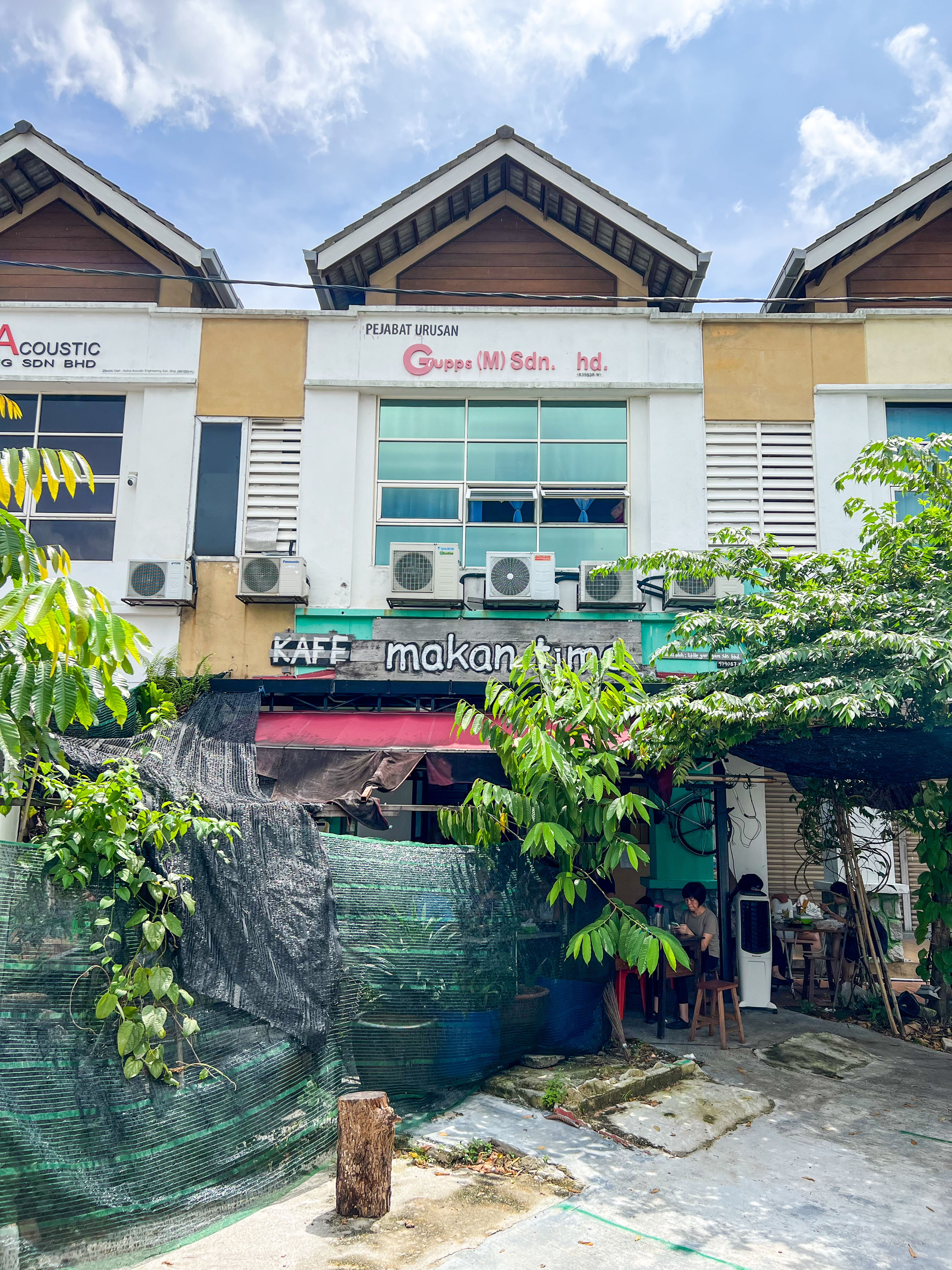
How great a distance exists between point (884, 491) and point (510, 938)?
819 centimetres

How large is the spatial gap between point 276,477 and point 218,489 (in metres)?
→ 0.78

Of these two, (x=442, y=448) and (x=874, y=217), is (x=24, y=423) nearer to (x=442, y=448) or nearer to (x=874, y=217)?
(x=442, y=448)

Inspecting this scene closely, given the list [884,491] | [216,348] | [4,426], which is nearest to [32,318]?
[4,426]

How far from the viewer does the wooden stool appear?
941cm

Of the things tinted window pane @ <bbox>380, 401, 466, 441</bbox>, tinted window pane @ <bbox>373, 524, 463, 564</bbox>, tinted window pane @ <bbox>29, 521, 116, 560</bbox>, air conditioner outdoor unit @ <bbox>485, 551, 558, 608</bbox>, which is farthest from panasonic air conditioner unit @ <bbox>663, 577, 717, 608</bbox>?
tinted window pane @ <bbox>29, 521, 116, 560</bbox>

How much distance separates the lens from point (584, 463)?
12852 millimetres

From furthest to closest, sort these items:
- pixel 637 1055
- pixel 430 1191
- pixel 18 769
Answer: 1. pixel 637 1055
2. pixel 430 1191
3. pixel 18 769

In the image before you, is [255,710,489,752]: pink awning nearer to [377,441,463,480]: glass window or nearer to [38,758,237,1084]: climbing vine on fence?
[377,441,463,480]: glass window

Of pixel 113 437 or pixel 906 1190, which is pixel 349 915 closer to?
pixel 906 1190

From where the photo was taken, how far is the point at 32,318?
1284 centimetres

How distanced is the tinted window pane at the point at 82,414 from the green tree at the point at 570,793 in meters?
7.63

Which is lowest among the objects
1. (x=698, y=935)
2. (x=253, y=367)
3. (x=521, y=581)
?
(x=698, y=935)

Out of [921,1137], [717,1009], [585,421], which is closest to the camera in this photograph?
[921,1137]

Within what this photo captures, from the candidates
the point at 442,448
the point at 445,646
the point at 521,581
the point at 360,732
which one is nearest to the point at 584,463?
the point at 442,448
